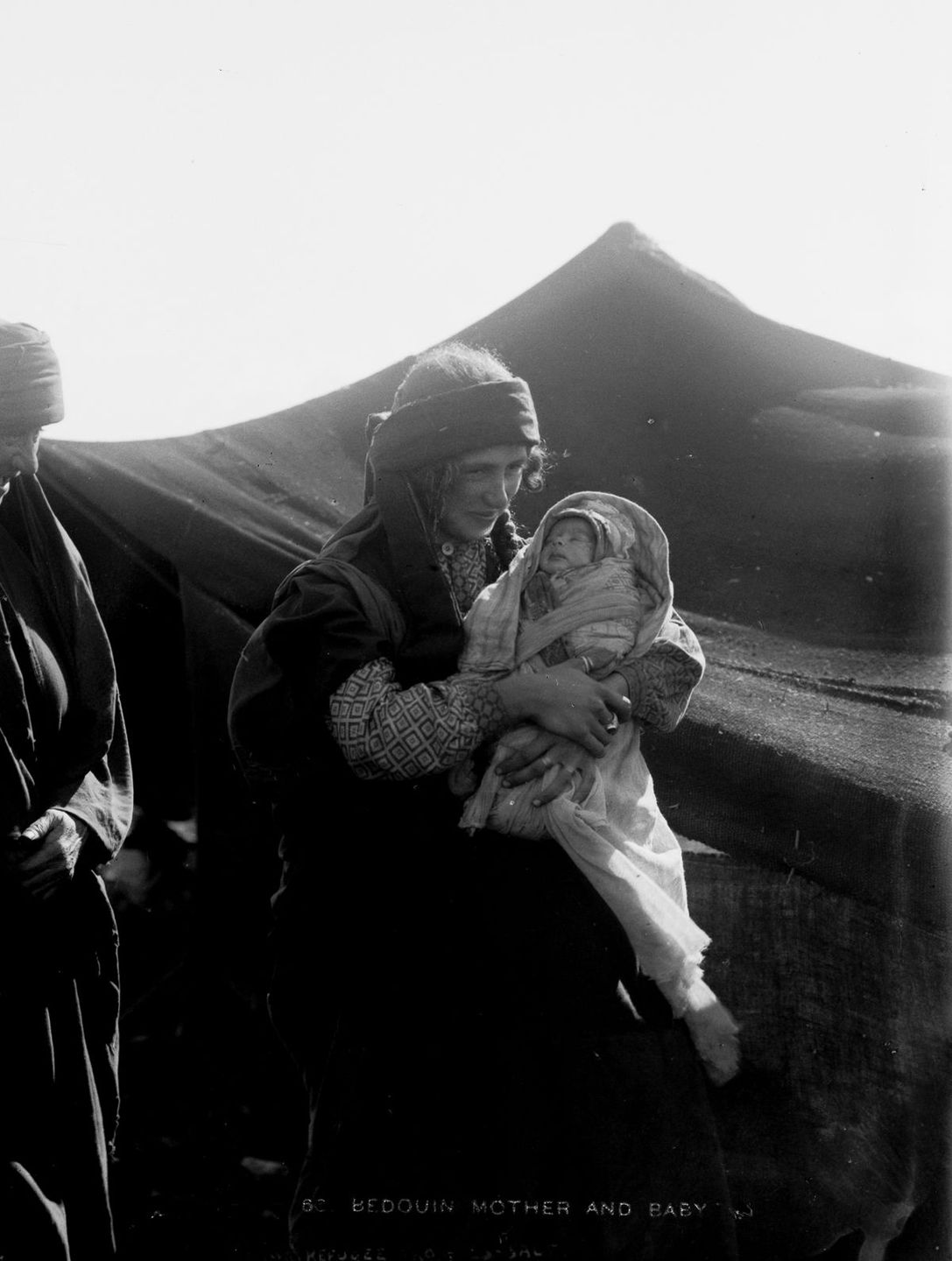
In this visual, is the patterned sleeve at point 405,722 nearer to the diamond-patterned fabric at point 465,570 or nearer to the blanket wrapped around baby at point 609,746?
the blanket wrapped around baby at point 609,746

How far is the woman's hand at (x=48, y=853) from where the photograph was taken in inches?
81.4

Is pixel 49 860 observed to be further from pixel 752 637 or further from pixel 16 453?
pixel 752 637

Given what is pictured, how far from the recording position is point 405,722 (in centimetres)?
187

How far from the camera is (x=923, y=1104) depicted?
2348 millimetres

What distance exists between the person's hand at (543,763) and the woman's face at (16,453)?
90 centimetres

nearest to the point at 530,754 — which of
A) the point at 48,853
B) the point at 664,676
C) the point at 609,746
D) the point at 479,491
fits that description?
the point at 609,746

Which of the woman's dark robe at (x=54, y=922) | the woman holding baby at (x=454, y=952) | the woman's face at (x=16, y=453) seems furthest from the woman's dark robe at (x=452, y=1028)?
the woman's face at (x=16, y=453)

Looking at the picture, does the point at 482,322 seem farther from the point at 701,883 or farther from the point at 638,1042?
the point at 638,1042

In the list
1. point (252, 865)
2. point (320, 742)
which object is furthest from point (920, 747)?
point (252, 865)

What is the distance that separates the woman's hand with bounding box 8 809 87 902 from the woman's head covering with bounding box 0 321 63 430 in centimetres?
64

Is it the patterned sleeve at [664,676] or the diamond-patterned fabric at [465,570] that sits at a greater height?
the diamond-patterned fabric at [465,570]

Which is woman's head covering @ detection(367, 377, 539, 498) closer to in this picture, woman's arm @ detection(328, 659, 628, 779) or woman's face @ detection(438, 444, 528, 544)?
woman's face @ detection(438, 444, 528, 544)

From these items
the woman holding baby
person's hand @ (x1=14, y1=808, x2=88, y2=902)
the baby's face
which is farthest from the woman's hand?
the baby's face

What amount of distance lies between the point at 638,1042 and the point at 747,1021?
0.48 meters
